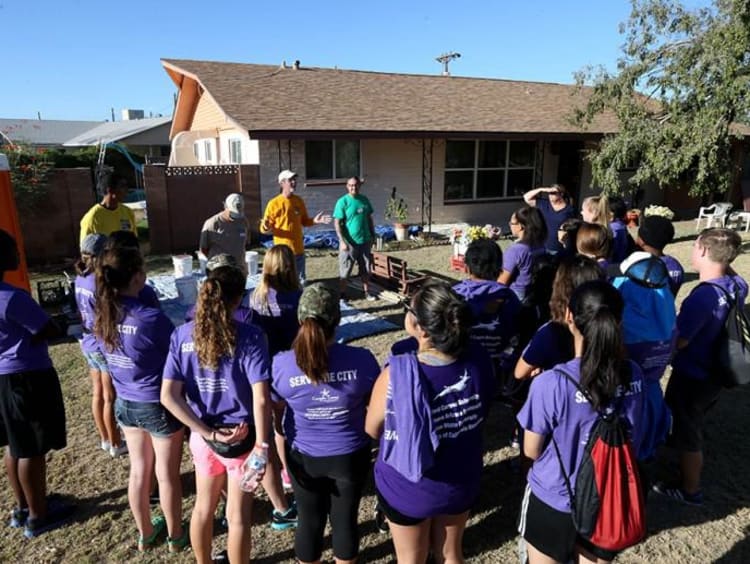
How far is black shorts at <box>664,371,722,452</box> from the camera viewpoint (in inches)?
123

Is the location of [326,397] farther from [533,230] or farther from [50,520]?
[533,230]

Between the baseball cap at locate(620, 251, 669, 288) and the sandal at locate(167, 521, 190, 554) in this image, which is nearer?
the baseball cap at locate(620, 251, 669, 288)

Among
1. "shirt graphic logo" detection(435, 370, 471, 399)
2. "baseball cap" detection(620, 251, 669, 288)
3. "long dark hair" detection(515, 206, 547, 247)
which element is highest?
"long dark hair" detection(515, 206, 547, 247)

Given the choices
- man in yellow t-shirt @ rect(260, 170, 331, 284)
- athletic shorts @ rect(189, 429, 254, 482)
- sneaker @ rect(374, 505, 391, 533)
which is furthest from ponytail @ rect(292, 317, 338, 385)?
man in yellow t-shirt @ rect(260, 170, 331, 284)

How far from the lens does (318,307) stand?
2164mm

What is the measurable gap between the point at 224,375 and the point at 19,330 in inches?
52.1

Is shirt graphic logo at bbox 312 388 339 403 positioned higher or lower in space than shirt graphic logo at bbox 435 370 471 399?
lower

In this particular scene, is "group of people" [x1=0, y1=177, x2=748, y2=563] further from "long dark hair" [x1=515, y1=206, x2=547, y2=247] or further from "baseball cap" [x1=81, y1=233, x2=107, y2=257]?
"long dark hair" [x1=515, y1=206, x2=547, y2=247]

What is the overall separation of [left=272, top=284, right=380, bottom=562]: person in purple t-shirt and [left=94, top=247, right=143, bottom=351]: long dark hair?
0.87m

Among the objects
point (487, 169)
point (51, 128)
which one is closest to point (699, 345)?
point (487, 169)

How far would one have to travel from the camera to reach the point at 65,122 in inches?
1817

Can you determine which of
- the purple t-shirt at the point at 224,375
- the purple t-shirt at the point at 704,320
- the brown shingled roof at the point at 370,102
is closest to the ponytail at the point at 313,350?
the purple t-shirt at the point at 224,375

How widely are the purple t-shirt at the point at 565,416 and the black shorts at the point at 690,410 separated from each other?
4.90 ft

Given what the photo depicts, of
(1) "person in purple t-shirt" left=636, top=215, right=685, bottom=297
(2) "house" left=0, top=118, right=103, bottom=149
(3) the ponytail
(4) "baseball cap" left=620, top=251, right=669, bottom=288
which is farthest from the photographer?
(2) "house" left=0, top=118, right=103, bottom=149
